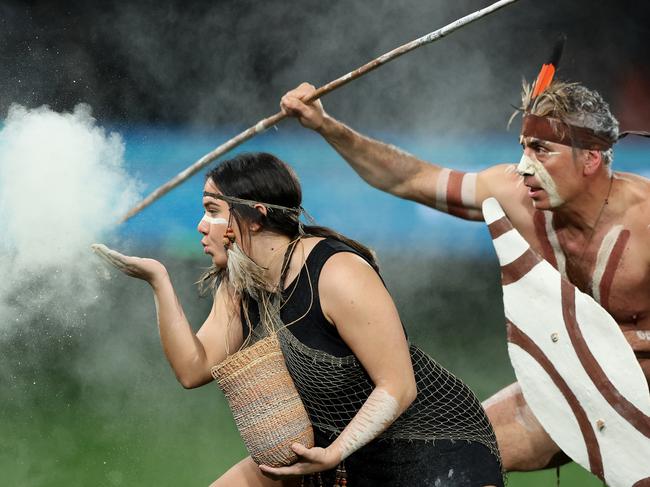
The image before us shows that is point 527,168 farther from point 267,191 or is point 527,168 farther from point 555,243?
point 267,191

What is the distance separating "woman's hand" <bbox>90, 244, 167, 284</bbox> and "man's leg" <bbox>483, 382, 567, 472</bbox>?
127 cm

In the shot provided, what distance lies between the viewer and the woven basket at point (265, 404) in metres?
2.62

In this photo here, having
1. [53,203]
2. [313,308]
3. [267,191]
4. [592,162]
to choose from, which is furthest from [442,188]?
[53,203]

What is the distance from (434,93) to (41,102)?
1.59m

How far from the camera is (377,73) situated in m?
4.58

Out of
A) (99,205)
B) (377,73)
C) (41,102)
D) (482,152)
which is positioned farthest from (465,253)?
(41,102)

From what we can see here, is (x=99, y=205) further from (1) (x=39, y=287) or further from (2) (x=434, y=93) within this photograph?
(2) (x=434, y=93)

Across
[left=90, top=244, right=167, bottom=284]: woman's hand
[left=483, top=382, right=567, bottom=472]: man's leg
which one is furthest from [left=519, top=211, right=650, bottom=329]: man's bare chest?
[left=90, top=244, right=167, bottom=284]: woman's hand

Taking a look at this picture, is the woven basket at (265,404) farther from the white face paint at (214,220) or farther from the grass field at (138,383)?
the grass field at (138,383)

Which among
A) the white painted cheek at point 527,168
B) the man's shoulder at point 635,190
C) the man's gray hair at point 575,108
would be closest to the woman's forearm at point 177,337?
the white painted cheek at point 527,168

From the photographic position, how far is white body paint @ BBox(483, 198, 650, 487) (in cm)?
305

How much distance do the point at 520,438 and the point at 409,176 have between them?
0.90m

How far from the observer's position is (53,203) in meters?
4.38

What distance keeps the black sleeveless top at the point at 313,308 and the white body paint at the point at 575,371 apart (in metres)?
0.69
